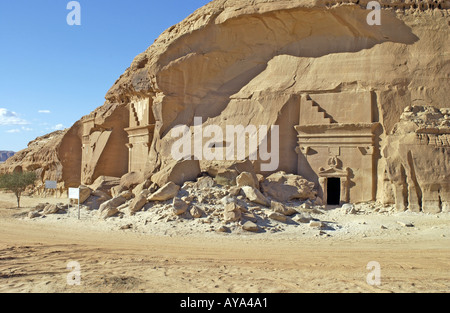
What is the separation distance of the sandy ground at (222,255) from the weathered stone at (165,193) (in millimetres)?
784

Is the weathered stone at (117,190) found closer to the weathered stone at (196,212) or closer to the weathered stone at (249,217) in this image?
the weathered stone at (196,212)

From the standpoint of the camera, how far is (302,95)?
18750mm

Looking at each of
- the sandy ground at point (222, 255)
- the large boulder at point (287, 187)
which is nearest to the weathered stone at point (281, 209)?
the sandy ground at point (222, 255)

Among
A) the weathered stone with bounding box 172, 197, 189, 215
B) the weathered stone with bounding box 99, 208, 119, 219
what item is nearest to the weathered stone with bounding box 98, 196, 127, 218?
the weathered stone with bounding box 99, 208, 119, 219

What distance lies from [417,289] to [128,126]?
67.2 feet

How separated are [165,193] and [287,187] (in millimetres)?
5386

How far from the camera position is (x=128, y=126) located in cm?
2447

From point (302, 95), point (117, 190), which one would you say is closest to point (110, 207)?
point (117, 190)

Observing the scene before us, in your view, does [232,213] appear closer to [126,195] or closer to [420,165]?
[126,195]

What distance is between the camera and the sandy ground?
23.3 ft

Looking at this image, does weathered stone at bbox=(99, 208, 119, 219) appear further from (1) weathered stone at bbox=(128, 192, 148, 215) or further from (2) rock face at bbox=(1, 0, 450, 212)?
(2) rock face at bbox=(1, 0, 450, 212)

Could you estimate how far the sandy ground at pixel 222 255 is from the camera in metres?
7.11

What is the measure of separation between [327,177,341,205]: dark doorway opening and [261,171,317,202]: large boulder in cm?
275
